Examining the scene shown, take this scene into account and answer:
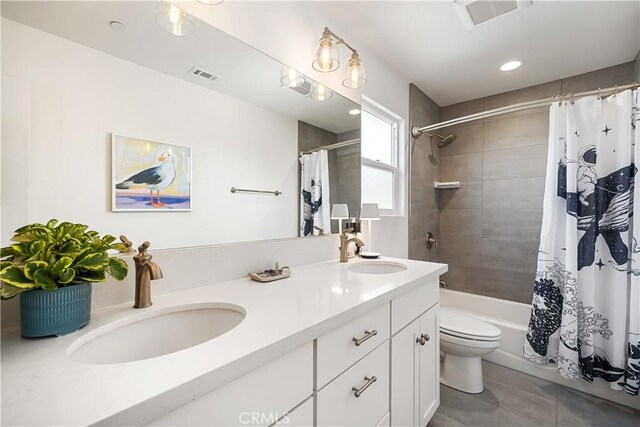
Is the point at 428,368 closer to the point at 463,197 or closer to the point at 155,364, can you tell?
the point at 155,364

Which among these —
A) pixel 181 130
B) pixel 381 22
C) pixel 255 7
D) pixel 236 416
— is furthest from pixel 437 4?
pixel 236 416

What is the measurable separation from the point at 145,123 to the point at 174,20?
405 millimetres

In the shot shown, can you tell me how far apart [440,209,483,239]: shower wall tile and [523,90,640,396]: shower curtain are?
808 millimetres

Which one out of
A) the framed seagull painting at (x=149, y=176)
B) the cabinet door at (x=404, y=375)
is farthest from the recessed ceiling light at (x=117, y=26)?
the cabinet door at (x=404, y=375)

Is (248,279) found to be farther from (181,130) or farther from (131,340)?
(181,130)

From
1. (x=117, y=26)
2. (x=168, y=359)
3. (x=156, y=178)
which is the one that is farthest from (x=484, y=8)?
(x=168, y=359)

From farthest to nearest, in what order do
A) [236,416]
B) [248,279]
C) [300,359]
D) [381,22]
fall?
[381,22] < [248,279] < [300,359] < [236,416]

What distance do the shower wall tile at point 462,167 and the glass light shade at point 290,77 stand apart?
2.12m

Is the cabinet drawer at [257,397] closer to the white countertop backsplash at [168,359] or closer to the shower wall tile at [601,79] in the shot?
the white countertop backsplash at [168,359]

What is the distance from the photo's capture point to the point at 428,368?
4.53 ft

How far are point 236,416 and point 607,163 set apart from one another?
246 centimetres

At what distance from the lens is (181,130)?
0.99m

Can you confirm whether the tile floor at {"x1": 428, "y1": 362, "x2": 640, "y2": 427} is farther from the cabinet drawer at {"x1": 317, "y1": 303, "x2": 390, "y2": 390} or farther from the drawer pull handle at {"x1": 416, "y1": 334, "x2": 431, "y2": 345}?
the cabinet drawer at {"x1": 317, "y1": 303, "x2": 390, "y2": 390}

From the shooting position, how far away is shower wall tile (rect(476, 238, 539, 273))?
95.7 inches
